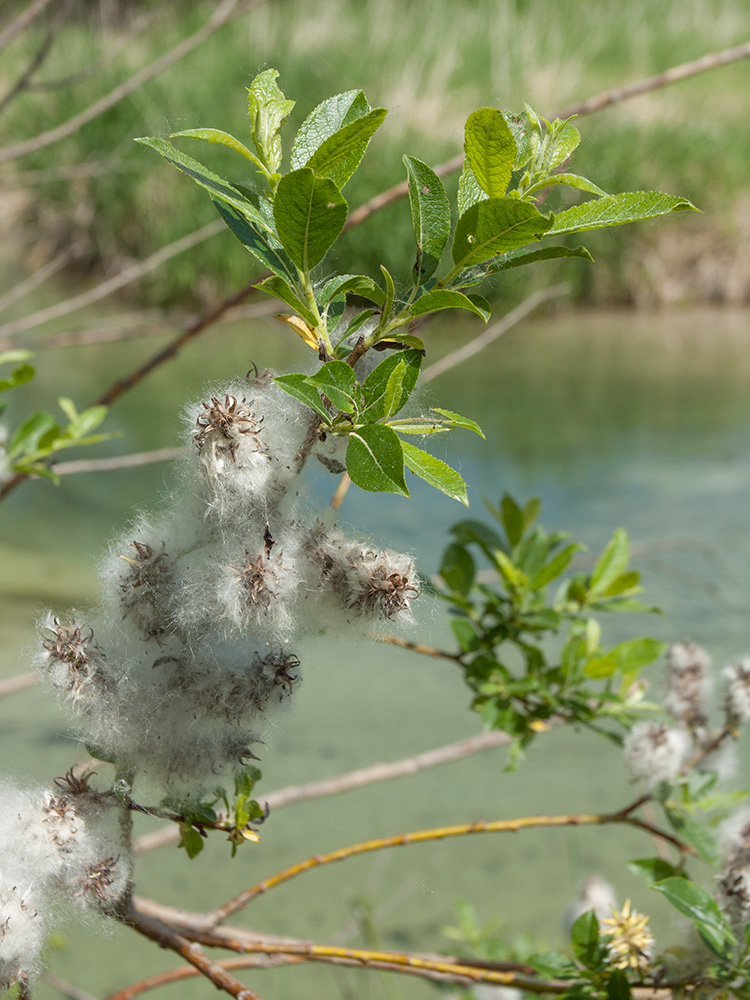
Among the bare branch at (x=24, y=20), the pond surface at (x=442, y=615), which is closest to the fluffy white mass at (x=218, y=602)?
the pond surface at (x=442, y=615)

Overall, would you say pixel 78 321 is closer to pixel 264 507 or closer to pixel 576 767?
pixel 576 767

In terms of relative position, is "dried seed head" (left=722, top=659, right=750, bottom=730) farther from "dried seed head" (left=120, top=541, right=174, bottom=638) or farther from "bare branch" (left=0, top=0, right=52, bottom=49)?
"bare branch" (left=0, top=0, right=52, bottom=49)

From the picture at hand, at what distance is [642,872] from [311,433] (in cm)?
40

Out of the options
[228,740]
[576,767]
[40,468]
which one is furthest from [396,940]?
[228,740]

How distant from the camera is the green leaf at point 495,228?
0.83 feet

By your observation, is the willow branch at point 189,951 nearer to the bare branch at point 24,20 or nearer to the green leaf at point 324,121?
the green leaf at point 324,121

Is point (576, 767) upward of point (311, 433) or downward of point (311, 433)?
upward

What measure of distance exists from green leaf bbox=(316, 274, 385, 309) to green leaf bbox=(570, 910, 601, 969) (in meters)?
0.33

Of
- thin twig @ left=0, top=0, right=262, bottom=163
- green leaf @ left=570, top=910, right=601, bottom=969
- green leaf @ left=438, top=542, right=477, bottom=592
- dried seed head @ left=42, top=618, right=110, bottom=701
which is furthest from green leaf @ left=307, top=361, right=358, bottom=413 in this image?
thin twig @ left=0, top=0, right=262, bottom=163

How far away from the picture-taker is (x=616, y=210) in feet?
0.89

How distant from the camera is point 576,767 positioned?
1.12m

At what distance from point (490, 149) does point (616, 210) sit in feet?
0.14

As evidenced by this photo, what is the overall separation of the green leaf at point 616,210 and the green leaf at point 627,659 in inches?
15.7

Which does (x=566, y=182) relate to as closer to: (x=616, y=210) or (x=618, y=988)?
(x=616, y=210)
